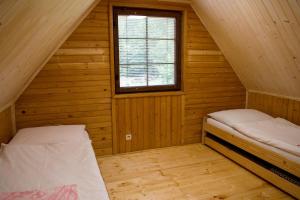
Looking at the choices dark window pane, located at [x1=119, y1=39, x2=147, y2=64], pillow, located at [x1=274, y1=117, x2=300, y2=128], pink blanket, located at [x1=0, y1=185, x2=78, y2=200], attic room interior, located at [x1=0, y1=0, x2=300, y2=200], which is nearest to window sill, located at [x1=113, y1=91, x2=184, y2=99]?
attic room interior, located at [x1=0, y1=0, x2=300, y2=200]

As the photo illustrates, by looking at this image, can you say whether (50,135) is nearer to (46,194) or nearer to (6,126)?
(6,126)

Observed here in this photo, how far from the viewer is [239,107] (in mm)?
3721

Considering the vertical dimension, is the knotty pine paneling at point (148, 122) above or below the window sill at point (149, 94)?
below

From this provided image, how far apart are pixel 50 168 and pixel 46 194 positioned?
1.17ft

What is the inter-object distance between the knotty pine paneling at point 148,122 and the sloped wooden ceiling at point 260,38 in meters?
0.97

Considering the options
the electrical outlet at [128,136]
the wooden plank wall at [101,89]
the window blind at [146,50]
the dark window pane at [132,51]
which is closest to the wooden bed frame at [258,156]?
the wooden plank wall at [101,89]

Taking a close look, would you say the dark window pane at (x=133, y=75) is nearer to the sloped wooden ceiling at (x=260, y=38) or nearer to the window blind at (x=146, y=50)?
the window blind at (x=146, y=50)

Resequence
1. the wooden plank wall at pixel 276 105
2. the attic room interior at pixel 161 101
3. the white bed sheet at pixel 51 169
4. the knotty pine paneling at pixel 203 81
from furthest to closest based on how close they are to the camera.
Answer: the knotty pine paneling at pixel 203 81, the wooden plank wall at pixel 276 105, the attic room interior at pixel 161 101, the white bed sheet at pixel 51 169

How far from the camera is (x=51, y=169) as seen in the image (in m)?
1.74

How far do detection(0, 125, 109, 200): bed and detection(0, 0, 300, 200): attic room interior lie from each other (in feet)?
0.05

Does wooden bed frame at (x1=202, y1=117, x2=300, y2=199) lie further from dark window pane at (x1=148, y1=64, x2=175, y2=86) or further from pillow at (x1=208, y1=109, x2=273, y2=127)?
dark window pane at (x1=148, y1=64, x2=175, y2=86)

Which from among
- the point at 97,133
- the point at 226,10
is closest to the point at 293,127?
the point at 226,10

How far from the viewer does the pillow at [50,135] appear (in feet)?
7.33

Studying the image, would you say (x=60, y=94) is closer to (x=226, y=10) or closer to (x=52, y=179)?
(x=52, y=179)
